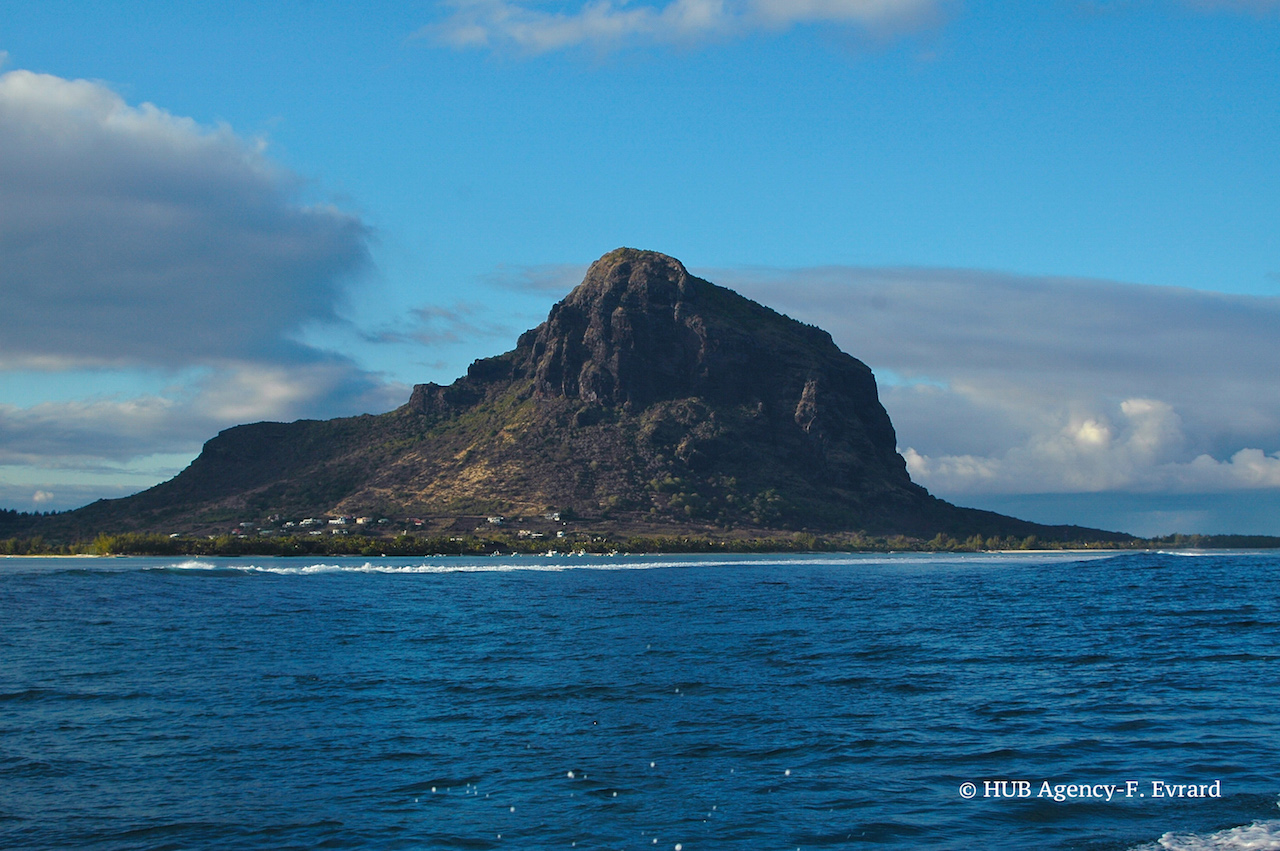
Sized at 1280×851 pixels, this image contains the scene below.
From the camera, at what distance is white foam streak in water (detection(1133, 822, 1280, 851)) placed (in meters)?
19.1

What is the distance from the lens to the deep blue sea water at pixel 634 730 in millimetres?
21109

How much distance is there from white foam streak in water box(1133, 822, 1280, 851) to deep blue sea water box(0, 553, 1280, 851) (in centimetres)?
8

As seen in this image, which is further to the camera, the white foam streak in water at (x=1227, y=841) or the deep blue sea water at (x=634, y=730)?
the deep blue sea water at (x=634, y=730)

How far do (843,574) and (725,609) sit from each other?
58315 mm

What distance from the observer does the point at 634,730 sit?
2992cm

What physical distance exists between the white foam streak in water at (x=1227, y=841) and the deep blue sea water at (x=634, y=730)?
83mm

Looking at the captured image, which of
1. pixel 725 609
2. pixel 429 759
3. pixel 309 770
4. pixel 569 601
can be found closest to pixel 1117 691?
pixel 429 759

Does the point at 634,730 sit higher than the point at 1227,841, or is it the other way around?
the point at 634,730

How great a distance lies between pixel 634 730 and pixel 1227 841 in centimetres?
1548

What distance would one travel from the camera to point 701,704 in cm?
3372

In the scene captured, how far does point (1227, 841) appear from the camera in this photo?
19391mm

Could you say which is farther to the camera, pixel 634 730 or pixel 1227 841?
pixel 634 730

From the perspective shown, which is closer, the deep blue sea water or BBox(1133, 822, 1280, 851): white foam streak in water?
BBox(1133, 822, 1280, 851): white foam streak in water

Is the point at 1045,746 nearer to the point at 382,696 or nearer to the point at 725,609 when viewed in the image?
the point at 382,696
